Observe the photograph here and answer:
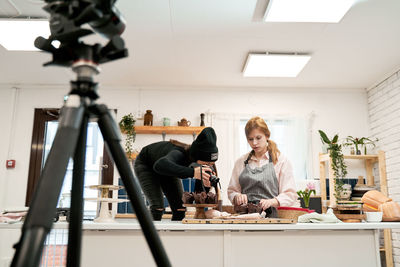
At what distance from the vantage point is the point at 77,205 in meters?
0.66

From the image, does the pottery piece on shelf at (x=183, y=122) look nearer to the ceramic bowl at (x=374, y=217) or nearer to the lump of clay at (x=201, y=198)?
the lump of clay at (x=201, y=198)

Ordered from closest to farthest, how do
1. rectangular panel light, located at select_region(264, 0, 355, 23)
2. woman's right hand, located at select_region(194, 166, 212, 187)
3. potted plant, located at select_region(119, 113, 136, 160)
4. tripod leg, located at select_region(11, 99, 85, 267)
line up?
1. tripod leg, located at select_region(11, 99, 85, 267)
2. woman's right hand, located at select_region(194, 166, 212, 187)
3. rectangular panel light, located at select_region(264, 0, 355, 23)
4. potted plant, located at select_region(119, 113, 136, 160)

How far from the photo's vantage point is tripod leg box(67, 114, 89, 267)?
0.65 meters

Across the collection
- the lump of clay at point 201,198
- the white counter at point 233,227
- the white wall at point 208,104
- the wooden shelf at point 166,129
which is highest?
the white wall at point 208,104

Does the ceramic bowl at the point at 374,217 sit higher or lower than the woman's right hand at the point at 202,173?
lower

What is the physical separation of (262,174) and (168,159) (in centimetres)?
70

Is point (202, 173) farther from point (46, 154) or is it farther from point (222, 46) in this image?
point (46, 154)

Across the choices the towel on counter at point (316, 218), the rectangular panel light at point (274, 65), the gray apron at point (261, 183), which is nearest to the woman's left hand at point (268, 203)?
the gray apron at point (261, 183)

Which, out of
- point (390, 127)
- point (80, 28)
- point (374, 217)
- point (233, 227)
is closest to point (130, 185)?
point (80, 28)

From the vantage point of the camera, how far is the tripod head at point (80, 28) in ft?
2.06

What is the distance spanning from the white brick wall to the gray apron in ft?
8.62

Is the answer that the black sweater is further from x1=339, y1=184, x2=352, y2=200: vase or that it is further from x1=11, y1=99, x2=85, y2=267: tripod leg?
x1=339, y1=184, x2=352, y2=200: vase

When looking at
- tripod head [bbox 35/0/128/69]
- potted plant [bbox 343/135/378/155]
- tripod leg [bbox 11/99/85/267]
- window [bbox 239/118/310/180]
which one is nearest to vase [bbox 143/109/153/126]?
window [bbox 239/118/310/180]

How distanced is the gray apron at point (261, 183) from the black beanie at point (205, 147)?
41cm
